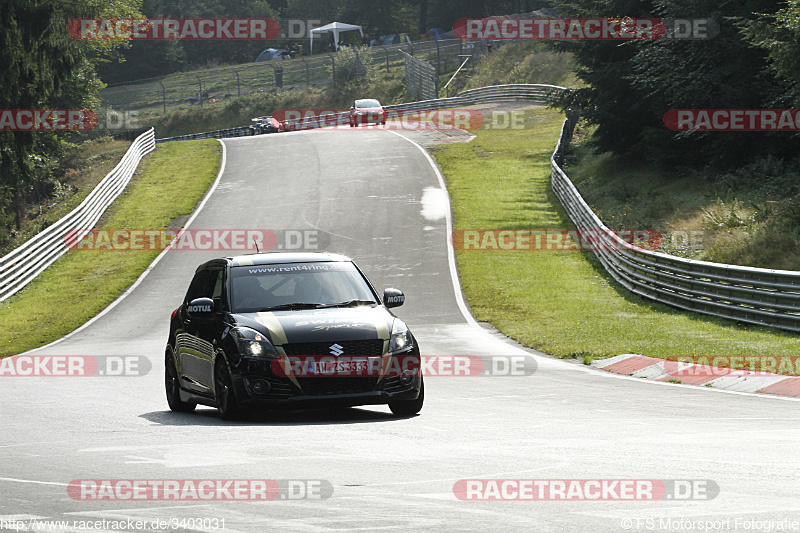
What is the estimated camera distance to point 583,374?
49.8 ft

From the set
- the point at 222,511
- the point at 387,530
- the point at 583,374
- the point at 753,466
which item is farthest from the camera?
the point at 583,374

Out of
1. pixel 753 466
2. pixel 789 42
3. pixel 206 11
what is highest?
pixel 206 11

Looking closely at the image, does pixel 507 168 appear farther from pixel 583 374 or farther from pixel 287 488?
pixel 287 488

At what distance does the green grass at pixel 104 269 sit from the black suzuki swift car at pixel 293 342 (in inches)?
457

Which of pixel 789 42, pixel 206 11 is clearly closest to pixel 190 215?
pixel 789 42

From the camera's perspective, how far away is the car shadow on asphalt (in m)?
10.3

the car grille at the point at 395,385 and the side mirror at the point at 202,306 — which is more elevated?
the side mirror at the point at 202,306

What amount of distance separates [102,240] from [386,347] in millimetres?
29599

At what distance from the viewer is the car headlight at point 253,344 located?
10.1 m
